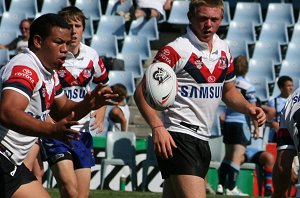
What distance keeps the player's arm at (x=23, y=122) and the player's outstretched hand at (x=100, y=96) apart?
0.65 metres

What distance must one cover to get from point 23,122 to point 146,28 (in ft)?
40.2

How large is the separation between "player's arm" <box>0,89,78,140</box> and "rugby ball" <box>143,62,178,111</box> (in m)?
1.34

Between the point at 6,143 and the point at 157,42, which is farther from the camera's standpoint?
the point at 157,42

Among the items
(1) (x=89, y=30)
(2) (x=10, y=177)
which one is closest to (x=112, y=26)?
(1) (x=89, y=30)

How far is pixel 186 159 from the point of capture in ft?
23.5

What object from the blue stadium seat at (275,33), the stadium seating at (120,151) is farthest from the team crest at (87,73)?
the blue stadium seat at (275,33)

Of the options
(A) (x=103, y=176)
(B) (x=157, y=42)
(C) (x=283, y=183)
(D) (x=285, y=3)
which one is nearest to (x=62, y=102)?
(C) (x=283, y=183)

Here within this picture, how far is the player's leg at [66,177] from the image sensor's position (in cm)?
845

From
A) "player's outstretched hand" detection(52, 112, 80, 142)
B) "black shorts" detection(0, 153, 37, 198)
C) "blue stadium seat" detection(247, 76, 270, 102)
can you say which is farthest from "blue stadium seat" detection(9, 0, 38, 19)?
"player's outstretched hand" detection(52, 112, 80, 142)

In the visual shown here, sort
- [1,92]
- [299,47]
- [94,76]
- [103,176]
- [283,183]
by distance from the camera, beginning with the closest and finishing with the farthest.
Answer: [1,92], [283,183], [94,76], [103,176], [299,47]

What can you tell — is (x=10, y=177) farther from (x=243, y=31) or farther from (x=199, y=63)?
(x=243, y=31)

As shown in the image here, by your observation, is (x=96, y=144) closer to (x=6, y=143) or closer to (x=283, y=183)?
(x=283, y=183)

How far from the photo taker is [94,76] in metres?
9.30

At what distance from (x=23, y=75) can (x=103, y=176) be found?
8.59m
